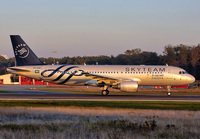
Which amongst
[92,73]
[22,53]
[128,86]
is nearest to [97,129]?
[128,86]

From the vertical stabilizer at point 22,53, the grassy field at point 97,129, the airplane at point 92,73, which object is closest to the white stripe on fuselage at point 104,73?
the airplane at point 92,73

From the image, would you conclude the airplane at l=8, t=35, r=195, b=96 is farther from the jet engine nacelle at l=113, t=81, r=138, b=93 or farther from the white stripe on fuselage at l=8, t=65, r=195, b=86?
the jet engine nacelle at l=113, t=81, r=138, b=93

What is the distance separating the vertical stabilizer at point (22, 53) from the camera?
40.0 m

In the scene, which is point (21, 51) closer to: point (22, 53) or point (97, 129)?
point (22, 53)

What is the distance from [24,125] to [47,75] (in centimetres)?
2357

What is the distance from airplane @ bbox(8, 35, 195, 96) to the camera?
38312 mm

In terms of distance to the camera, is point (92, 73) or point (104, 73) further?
point (104, 73)

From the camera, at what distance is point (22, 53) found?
40156mm

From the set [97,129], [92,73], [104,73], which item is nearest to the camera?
[97,129]

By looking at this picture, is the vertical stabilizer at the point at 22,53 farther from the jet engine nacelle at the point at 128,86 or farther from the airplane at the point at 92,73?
the jet engine nacelle at the point at 128,86

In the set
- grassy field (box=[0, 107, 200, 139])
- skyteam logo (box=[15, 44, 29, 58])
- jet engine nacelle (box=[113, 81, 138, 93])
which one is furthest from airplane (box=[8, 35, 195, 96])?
grassy field (box=[0, 107, 200, 139])

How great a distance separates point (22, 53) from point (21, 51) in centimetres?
31

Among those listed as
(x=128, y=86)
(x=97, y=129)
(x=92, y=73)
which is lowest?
(x=97, y=129)

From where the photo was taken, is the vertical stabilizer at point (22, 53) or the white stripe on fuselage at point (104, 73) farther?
the vertical stabilizer at point (22, 53)
